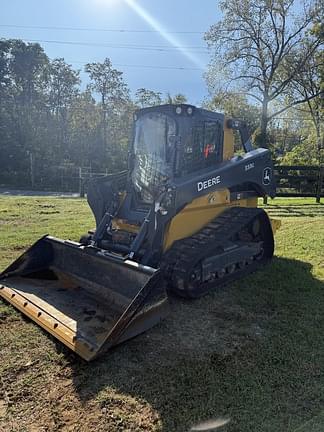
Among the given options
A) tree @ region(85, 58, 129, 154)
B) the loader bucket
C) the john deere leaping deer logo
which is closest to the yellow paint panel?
the john deere leaping deer logo

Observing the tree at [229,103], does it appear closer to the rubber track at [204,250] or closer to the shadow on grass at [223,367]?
the rubber track at [204,250]

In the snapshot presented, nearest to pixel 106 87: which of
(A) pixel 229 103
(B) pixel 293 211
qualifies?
(A) pixel 229 103

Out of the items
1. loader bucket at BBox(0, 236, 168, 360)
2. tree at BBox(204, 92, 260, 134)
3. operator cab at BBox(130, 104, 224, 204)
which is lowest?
loader bucket at BBox(0, 236, 168, 360)

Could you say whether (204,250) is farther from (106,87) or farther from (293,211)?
(106,87)

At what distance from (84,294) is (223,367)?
176cm

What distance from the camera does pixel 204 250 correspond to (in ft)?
14.1

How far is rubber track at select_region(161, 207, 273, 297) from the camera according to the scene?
13.4 feet

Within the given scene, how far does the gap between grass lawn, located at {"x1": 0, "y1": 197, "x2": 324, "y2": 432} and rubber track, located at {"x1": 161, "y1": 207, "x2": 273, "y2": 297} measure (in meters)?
0.22

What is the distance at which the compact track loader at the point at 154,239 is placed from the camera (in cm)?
354

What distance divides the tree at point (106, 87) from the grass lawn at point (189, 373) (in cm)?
3126

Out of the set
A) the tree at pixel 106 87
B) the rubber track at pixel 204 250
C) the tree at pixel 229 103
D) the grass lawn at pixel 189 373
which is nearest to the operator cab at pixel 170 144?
the rubber track at pixel 204 250

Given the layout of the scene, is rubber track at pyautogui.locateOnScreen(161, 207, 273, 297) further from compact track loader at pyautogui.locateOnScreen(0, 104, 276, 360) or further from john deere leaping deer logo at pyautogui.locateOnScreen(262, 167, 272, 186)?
john deere leaping deer logo at pyautogui.locateOnScreen(262, 167, 272, 186)

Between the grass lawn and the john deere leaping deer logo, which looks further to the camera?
the john deere leaping deer logo

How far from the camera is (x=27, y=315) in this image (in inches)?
143
